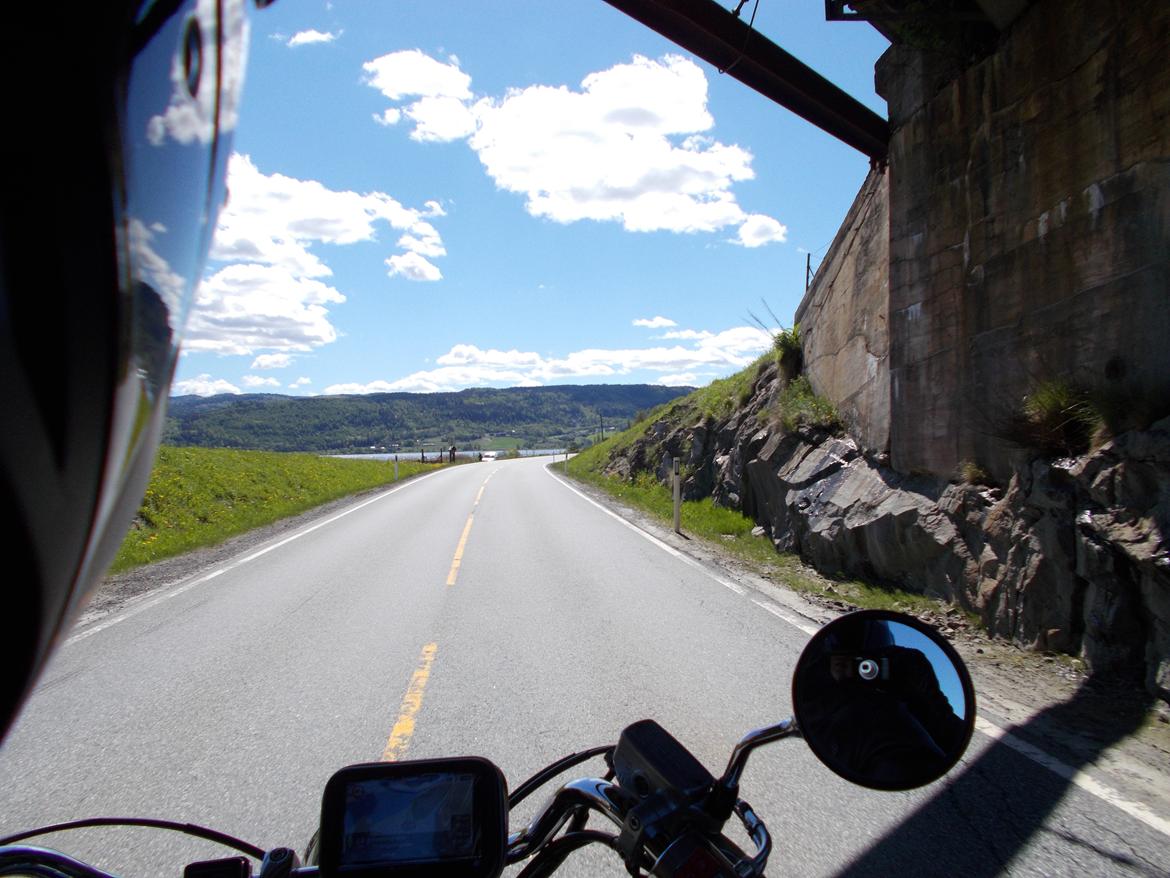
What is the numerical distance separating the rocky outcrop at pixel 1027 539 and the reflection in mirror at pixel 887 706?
4.48 meters

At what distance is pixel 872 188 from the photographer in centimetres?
1111

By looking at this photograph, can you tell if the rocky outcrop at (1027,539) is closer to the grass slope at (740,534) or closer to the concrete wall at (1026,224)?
the grass slope at (740,534)

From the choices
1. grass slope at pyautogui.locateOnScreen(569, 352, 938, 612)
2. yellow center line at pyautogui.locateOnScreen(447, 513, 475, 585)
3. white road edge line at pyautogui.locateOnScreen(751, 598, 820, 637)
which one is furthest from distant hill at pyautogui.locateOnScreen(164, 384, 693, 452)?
white road edge line at pyautogui.locateOnScreen(751, 598, 820, 637)

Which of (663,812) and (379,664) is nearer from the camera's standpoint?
(663,812)

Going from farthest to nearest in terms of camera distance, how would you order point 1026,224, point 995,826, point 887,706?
point 1026,224, point 995,826, point 887,706

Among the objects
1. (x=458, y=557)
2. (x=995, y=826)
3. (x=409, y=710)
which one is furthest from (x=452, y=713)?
(x=458, y=557)

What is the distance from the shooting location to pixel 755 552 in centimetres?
1273

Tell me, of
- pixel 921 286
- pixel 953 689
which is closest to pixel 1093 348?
pixel 921 286

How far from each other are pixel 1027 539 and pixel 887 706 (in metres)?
5.90

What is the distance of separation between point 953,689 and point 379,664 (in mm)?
5304

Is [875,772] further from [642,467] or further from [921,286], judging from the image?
[642,467]

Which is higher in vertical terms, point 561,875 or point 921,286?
point 921,286

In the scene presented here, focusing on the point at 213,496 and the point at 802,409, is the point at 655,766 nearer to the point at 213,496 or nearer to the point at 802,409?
the point at 802,409

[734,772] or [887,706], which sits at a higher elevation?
[887,706]
